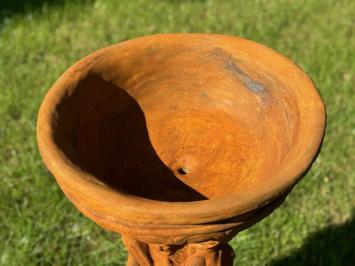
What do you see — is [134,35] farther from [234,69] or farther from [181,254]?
[181,254]

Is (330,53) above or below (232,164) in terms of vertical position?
below

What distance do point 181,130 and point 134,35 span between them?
2517mm

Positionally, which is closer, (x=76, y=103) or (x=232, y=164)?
(x=76, y=103)

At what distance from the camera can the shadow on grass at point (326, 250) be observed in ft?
9.93

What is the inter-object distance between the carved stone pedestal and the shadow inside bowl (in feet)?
0.74

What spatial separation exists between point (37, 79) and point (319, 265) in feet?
7.47

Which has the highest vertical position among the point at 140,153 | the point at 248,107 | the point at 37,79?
the point at 248,107

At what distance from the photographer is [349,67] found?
4211 millimetres

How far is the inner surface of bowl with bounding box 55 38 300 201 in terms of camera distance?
2.01 m

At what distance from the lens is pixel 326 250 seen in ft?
10.1

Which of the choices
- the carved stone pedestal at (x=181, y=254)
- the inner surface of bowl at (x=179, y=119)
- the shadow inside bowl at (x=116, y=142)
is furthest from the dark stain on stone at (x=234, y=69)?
the carved stone pedestal at (x=181, y=254)

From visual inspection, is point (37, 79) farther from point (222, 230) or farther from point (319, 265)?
point (222, 230)

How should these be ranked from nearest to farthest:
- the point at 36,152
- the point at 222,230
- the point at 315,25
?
the point at 222,230 → the point at 36,152 → the point at 315,25

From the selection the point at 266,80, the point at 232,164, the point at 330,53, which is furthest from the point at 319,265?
the point at 330,53
